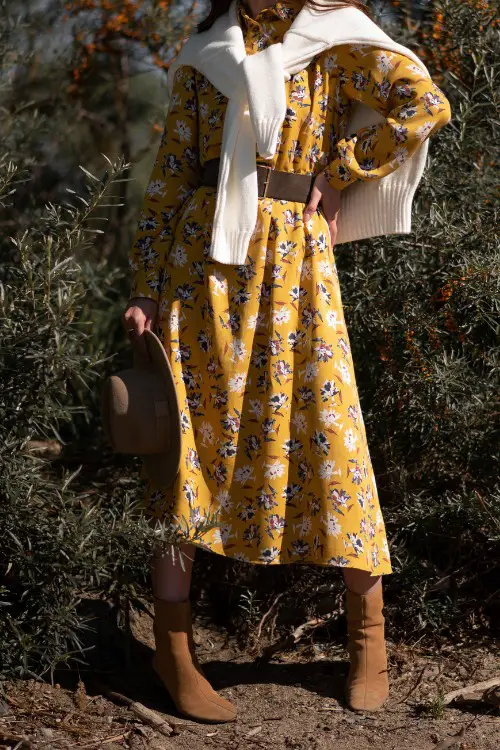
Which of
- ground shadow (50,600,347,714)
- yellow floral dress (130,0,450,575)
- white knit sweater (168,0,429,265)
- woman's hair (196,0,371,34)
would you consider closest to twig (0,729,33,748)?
ground shadow (50,600,347,714)

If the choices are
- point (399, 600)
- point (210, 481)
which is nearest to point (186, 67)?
point (210, 481)

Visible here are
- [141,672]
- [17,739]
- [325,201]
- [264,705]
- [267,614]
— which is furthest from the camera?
[267,614]

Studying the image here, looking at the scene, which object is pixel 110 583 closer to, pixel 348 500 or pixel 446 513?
pixel 348 500

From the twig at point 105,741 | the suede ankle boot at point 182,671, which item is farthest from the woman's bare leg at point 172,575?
the twig at point 105,741

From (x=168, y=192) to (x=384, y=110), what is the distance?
585 mm

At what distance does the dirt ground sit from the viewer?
2.54 metres

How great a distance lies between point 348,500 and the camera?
2.57m

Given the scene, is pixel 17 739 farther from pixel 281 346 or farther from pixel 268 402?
pixel 281 346

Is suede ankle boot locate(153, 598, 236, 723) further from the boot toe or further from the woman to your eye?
the boot toe

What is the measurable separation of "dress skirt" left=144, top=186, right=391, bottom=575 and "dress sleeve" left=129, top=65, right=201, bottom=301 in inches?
3.0

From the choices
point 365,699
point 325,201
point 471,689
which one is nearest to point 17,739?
point 365,699

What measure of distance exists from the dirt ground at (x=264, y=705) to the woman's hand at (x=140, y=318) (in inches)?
35.7

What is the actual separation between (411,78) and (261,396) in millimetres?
848

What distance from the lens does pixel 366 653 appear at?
8.93 ft
